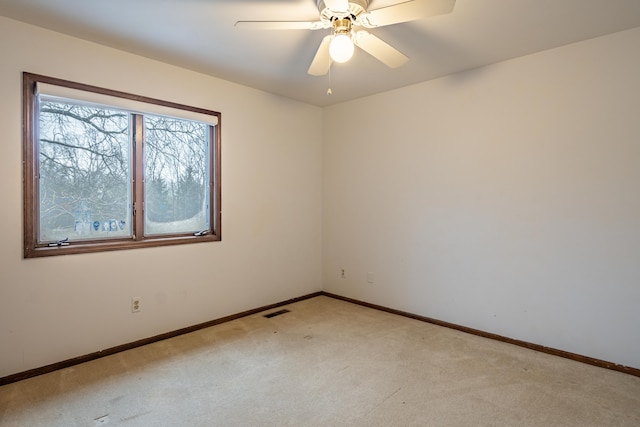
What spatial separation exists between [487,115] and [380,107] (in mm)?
1155

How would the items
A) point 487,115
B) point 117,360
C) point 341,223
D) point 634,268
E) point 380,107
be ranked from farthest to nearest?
point 341,223, point 380,107, point 487,115, point 117,360, point 634,268

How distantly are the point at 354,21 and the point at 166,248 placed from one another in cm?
235

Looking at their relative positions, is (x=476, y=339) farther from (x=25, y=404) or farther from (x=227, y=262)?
(x=25, y=404)

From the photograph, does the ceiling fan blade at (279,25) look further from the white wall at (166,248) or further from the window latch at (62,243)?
the window latch at (62,243)

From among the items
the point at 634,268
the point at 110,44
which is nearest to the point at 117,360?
the point at 110,44

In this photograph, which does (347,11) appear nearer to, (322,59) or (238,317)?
(322,59)

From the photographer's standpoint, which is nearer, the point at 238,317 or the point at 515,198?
the point at 515,198

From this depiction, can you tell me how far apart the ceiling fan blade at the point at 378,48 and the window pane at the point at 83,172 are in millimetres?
2011

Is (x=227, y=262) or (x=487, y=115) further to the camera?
(x=227, y=262)

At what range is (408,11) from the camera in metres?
1.72

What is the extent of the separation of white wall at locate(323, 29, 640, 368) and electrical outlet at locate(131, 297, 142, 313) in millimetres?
2305

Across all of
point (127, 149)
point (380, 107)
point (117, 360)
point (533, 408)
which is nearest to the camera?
point (533, 408)

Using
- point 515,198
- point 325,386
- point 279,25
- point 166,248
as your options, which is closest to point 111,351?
point 166,248

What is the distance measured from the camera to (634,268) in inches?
93.7
